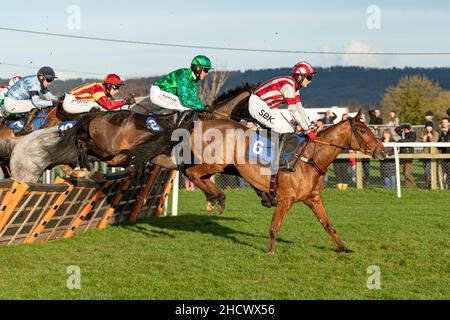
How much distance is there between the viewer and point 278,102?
8.88 metres

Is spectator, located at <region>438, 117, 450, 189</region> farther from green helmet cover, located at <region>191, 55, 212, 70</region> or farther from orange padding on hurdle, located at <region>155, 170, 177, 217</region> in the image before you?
green helmet cover, located at <region>191, 55, 212, 70</region>

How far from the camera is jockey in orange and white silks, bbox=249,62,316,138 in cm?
848

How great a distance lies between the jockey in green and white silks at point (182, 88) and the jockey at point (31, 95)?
1.48 metres

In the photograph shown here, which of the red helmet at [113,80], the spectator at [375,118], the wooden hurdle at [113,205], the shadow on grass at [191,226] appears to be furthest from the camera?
the spectator at [375,118]

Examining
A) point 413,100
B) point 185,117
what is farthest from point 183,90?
point 413,100

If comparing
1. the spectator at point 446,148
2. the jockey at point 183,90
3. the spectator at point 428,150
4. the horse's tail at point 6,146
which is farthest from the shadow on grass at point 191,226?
the spectator at point 446,148

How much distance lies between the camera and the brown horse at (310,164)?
8328 mm

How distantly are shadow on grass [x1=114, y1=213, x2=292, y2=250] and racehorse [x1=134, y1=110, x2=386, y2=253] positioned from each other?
0.86 m

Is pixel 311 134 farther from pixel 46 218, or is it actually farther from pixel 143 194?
pixel 143 194

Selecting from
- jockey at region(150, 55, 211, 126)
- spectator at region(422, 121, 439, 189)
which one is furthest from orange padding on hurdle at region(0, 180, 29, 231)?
spectator at region(422, 121, 439, 189)

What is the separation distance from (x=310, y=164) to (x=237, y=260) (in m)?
1.36

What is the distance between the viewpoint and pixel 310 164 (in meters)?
8.40
